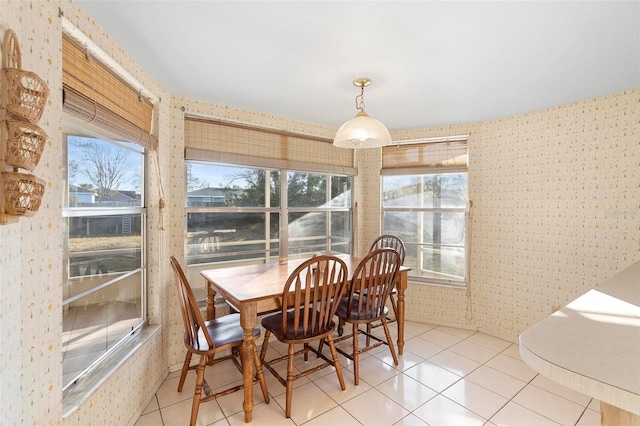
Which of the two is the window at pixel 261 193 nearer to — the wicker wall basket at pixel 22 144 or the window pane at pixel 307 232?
the window pane at pixel 307 232

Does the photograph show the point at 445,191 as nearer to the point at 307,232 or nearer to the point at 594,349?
the point at 307,232

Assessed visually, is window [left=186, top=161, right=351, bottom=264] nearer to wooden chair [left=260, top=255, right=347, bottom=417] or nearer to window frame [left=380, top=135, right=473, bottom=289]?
window frame [left=380, top=135, right=473, bottom=289]

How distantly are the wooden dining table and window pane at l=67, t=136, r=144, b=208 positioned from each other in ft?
2.89

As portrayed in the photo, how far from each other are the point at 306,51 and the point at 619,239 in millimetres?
2933

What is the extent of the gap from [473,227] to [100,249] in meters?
3.43

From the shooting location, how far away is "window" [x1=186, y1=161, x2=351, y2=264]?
9.04ft

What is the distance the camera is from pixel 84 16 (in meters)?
1.46

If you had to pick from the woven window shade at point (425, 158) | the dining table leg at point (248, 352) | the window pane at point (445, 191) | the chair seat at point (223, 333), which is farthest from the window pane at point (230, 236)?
the window pane at point (445, 191)

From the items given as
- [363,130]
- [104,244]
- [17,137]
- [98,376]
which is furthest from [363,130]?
[98,376]

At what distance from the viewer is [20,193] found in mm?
934

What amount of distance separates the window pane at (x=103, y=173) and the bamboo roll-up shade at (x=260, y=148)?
56 cm

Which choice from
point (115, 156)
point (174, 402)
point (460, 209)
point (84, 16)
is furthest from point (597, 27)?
point (174, 402)

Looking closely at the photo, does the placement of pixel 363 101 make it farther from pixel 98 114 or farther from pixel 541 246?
pixel 541 246

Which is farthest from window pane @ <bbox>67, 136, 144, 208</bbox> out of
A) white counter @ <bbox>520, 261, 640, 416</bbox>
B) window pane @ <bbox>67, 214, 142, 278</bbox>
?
white counter @ <bbox>520, 261, 640, 416</bbox>
